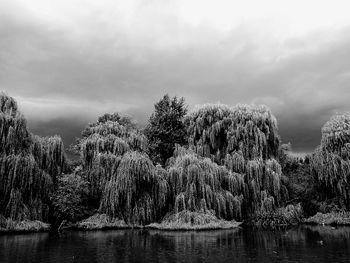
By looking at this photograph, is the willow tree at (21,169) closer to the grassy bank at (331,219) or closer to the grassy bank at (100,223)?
the grassy bank at (100,223)

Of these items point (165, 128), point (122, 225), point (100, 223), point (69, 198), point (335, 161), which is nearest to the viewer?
point (122, 225)

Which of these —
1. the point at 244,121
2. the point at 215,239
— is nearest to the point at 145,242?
the point at 215,239

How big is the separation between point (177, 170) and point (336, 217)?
1453 centimetres

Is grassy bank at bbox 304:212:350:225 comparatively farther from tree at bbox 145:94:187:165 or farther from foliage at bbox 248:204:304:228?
tree at bbox 145:94:187:165

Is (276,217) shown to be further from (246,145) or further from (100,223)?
(100,223)

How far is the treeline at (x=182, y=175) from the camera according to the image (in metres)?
27.6

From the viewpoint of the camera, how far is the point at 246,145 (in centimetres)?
3428

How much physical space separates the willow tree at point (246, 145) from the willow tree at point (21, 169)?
14.7 meters

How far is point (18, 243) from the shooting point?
2048 centimetres

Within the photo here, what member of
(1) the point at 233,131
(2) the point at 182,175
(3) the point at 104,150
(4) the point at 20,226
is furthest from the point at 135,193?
(1) the point at 233,131

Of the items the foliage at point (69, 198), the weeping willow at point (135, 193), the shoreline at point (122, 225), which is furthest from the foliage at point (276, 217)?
the foliage at point (69, 198)

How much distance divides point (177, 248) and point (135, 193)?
10.8 meters

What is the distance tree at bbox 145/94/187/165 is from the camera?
43656 mm

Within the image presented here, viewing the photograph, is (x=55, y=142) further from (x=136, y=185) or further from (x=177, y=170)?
(x=177, y=170)
